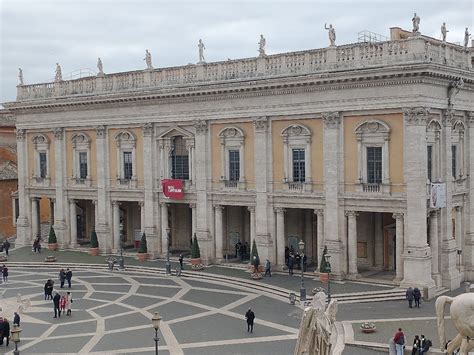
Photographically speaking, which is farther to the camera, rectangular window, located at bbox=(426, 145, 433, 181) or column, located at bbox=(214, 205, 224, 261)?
column, located at bbox=(214, 205, 224, 261)

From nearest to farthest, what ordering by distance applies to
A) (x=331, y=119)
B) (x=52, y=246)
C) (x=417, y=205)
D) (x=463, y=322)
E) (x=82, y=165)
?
1. (x=463, y=322)
2. (x=417, y=205)
3. (x=331, y=119)
4. (x=82, y=165)
5. (x=52, y=246)

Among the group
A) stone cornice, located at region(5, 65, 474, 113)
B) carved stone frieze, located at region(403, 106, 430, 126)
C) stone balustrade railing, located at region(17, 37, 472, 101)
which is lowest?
carved stone frieze, located at region(403, 106, 430, 126)

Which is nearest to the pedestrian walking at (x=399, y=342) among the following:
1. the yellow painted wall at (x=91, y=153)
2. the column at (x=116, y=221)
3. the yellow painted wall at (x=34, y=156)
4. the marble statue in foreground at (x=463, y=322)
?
the marble statue in foreground at (x=463, y=322)

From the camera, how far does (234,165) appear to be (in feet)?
151

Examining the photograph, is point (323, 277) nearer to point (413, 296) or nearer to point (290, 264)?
point (290, 264)

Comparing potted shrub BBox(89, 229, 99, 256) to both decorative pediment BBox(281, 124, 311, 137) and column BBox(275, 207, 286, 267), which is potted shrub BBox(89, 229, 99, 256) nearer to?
column BBox(275, 207, 286, 267)

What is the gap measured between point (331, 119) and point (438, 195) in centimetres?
772

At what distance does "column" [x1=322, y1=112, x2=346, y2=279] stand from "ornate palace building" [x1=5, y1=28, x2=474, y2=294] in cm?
9

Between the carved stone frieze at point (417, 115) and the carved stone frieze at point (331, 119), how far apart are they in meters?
4.41

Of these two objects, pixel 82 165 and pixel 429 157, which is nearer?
pixel 429 157

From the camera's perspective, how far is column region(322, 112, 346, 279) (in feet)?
134

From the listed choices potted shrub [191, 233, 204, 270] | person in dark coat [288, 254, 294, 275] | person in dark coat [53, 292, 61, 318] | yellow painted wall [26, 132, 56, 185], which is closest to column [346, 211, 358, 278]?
person in dark coat [288, 254, 294, 275]

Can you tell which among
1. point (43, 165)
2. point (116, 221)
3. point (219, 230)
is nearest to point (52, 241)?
point (116, 221)

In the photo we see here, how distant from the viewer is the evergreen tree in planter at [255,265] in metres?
42.0
